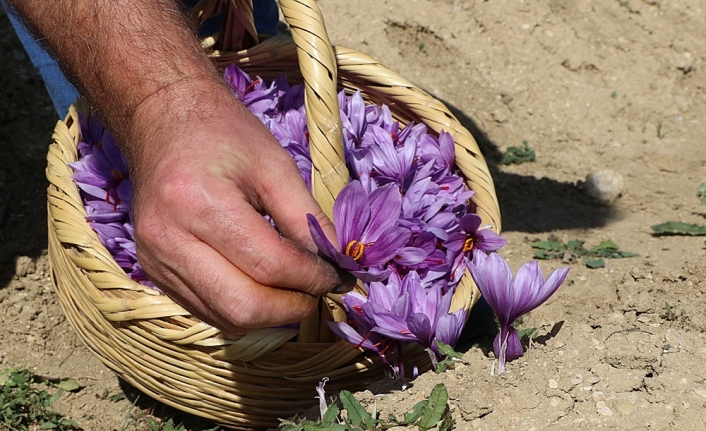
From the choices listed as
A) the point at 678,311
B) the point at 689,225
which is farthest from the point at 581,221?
the point at 678,311

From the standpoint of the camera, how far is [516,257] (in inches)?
93.5

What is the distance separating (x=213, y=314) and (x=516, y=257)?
145 centimetres

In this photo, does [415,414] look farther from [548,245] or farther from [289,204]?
[548,245]

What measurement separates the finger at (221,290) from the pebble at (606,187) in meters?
2.12

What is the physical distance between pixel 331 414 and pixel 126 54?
0.77 meters

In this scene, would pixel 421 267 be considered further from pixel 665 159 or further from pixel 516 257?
pixel 665 159

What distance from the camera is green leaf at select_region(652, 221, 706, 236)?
8.29 ft

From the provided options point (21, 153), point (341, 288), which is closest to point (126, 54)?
point (341, 288)

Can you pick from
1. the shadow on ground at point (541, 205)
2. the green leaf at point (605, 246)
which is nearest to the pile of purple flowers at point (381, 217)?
the green leaf at point (605, 246)

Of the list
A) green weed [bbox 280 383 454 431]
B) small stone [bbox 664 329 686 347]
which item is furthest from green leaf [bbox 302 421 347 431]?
small stone [bbox 664 329 686 347]

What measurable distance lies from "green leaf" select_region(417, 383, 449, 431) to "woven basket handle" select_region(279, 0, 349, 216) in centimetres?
42

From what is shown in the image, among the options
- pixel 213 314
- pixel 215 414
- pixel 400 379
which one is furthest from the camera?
pixel 215 414

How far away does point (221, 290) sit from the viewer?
1075 mm

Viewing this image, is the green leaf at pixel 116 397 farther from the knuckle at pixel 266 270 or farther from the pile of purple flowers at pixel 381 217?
the knuckle at pixel 266 270
